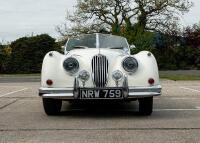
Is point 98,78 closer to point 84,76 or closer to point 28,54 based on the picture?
point 84,76

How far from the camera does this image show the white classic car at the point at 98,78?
334 inches

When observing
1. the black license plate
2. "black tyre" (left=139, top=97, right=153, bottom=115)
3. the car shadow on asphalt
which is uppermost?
the black license plate

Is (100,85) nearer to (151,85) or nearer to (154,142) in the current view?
(151,85)

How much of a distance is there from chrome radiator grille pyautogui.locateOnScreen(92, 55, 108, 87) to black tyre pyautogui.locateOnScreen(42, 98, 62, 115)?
0.98 metres

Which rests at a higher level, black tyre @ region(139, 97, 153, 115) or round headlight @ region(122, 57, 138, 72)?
round headlight @ region(122, 57, 138, 72)

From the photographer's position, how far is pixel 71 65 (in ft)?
28.5

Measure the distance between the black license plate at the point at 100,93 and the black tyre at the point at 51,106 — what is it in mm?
788

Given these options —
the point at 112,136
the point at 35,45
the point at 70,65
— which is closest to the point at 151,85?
the point at 70,65

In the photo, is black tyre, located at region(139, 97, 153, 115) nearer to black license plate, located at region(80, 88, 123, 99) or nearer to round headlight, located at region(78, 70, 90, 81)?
black license plate, located at region(80, 88, 123, 99)

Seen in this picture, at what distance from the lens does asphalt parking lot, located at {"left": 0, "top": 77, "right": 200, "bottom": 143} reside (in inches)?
261

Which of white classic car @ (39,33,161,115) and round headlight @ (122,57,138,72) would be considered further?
round headlight @ (122,57,138,72)

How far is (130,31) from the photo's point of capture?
3534 cm

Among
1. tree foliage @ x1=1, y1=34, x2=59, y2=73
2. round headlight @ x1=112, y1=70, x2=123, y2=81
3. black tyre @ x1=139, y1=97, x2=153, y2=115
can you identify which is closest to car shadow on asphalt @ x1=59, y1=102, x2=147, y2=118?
black tyre @ x1=139, y1=97, x2=153, y2=115

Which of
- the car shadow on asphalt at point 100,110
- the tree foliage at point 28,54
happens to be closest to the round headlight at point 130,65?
the car shadow on asphalt at point 100,110
